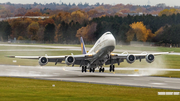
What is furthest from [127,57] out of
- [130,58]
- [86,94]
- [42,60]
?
[86,94]

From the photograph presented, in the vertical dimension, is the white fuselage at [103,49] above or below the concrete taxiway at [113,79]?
above

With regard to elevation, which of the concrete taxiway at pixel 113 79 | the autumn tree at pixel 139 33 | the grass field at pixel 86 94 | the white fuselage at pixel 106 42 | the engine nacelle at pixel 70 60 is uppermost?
the white fuselage at pixel 106 42

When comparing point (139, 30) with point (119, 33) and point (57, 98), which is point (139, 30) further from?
point (57, 98)

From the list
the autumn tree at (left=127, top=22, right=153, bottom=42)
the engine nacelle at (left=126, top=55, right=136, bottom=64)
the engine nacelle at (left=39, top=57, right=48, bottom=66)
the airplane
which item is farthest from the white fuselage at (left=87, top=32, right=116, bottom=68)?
the autumn tree at (left=127, top=22, right=153, bottom=42)

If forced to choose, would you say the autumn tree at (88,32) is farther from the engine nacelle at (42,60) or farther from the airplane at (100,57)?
the engine nacelle at (42,60)

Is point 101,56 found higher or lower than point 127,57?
higher

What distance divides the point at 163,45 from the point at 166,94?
135 m

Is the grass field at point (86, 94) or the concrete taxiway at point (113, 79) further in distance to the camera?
the concrete taxiway at point (113, 79)

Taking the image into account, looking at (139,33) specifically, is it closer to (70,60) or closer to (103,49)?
(70,60)

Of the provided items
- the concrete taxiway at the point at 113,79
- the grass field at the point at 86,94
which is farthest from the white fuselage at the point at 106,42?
the grass field at the point at 86,94

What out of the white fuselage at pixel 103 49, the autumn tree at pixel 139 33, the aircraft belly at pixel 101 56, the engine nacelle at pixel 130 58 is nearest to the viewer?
the white fuselage at pixel 103 49

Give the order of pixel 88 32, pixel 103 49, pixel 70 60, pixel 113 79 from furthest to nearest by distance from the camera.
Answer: pixel 88 32
pixel 70 60
pixel 113 79
pixel 103 49

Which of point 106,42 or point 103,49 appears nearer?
point 106,42

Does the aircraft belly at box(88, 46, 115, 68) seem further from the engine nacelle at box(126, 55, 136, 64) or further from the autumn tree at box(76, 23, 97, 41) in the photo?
the autumn tree at box(76, 23, 97, 41)
